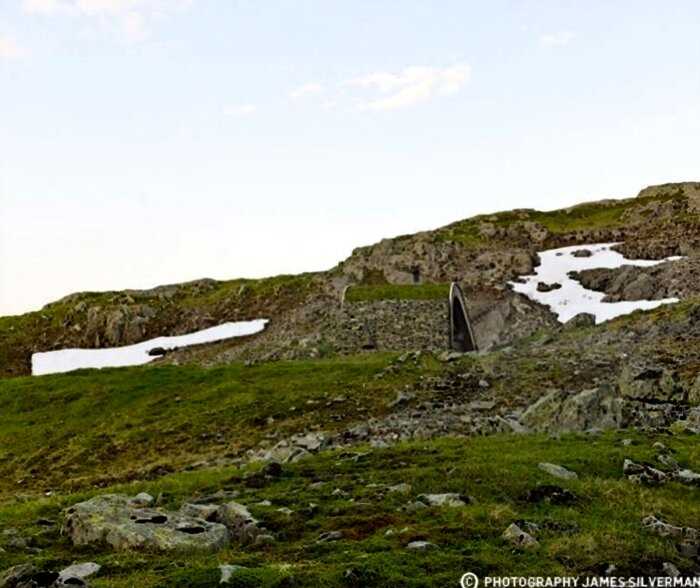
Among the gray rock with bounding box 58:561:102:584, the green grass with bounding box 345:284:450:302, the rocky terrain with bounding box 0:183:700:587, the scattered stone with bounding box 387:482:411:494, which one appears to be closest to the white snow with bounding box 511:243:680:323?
the rocky terrain with bounding box 0:183:700:587

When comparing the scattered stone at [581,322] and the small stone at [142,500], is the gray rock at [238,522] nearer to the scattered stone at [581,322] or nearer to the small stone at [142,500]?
the small stone at [142,500]

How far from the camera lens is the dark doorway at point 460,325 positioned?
64.5m

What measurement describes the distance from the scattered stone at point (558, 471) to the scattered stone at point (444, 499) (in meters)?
3.02

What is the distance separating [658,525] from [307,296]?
76.6m

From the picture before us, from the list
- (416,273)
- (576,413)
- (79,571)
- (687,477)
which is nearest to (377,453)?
(576,413)

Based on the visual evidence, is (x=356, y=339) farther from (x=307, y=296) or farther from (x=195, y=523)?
(x=195, y=523)

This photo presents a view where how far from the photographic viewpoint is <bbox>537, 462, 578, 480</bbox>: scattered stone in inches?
661

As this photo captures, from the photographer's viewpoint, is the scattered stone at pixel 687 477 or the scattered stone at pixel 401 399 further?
the scattered stone at pixel 401 399

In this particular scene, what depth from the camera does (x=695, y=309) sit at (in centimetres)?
4453

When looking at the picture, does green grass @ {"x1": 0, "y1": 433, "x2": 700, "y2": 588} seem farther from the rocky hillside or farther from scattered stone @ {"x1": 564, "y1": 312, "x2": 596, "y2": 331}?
the rocky hillside

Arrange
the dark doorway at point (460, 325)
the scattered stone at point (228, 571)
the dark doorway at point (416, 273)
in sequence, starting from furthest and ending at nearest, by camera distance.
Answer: the dark doorway at point (416, 273), the dark doorway at point (460, 325), the scattered stone at point (228, 571)

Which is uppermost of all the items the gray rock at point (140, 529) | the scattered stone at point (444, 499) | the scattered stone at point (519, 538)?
the gray rock at point (140, 529)

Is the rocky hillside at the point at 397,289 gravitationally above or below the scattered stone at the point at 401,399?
above

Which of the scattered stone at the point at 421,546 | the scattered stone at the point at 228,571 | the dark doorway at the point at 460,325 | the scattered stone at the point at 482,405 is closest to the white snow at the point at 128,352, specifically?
the dark doorway at the point at 460,325
